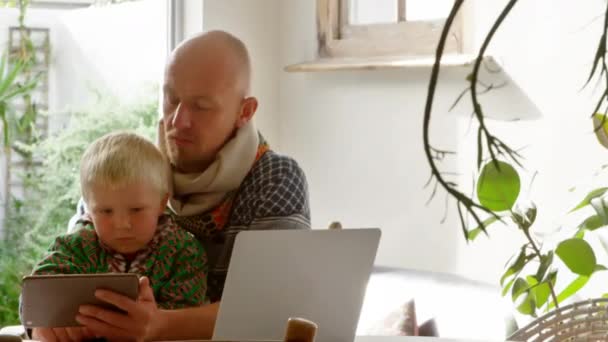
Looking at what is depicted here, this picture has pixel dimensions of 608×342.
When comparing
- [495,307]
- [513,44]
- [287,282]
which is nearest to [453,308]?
[495,307]

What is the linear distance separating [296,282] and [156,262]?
0.76 meters

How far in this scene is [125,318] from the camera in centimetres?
172

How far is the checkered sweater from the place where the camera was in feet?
7.16

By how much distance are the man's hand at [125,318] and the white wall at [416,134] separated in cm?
141

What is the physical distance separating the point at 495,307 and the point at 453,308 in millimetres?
150

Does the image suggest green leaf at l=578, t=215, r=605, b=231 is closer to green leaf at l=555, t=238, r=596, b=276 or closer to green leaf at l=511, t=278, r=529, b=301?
green leaf at l=555, t=238, r=596, b=276

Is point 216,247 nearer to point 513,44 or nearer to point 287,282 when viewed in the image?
point 287,282

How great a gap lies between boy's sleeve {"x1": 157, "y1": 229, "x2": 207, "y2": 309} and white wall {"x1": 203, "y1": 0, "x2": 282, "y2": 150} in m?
1.89

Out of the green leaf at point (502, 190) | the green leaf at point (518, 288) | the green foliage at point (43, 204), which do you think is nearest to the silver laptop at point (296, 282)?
the green leaf at point (502, 190)

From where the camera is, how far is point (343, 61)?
363 cm

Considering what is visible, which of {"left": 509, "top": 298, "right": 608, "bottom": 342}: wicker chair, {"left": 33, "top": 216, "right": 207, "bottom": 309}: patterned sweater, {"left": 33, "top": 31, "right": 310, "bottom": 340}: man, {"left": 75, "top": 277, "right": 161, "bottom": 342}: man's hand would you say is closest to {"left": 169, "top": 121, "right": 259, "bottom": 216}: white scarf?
{"left": 33, "top": 31, "right": 310, "bottom": 340}: man

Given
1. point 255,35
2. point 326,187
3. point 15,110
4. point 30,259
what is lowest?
point 30,259

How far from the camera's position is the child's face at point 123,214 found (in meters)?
2.08

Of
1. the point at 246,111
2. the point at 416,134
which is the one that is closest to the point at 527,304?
the point at 246,111
